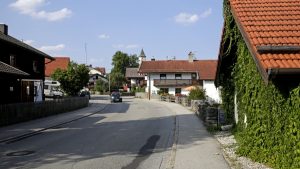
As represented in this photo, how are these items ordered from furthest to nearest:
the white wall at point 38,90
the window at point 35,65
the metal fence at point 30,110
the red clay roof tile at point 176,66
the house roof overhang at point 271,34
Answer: the red clay roof tile at point 176,66 → the white wall at point 38,90 → the window at point 35,65 → the metal fence at point 30,110 → the house roof overhang at point 271,34

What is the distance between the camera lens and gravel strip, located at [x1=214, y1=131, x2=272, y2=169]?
11.1 meters

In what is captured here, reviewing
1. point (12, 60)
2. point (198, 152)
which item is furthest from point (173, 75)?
point (198, 152)

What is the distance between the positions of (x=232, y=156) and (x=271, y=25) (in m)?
3.94

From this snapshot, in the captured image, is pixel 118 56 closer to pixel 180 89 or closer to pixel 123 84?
pixel 123 84

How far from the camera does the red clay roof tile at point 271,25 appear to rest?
33.5 ft

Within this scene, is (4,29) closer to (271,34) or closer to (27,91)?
(27,91)

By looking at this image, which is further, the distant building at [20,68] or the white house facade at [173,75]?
the white house facade at [173,75]

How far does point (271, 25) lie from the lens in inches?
465

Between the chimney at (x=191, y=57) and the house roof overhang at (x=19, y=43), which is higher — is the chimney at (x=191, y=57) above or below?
above

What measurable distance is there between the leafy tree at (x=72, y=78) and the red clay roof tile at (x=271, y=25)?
153 feet

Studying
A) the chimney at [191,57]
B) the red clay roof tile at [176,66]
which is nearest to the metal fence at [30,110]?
the red clay roof tile at [176,66]

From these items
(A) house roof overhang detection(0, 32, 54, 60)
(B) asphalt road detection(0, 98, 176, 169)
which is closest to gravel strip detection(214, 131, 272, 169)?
(B) asphalt road detection(0, 98, 176, 169)

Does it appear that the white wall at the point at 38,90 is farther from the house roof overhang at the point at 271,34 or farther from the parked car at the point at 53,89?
the house roof overhang at the point at 271,34

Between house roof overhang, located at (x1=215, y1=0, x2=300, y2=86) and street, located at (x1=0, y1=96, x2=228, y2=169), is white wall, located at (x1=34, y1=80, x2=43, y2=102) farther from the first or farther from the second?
house roof overhang, located at (x1=215, y1=0, x2=300, y2=86)
